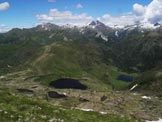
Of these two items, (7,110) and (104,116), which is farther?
(104,116)

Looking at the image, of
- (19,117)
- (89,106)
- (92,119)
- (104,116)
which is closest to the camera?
(19,117)

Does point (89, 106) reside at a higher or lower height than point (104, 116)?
lower

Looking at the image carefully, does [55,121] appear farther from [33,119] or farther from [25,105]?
[25,105]

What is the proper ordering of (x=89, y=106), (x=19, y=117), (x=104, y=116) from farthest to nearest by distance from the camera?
(x=89, y=106) → (x=104, y=116) → (x=19, y=117)

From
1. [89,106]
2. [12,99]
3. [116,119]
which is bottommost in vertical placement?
[89,106]

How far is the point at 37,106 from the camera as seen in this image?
1618 inches

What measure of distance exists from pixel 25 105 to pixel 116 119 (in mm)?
11783

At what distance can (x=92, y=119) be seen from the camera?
4069 centimetres

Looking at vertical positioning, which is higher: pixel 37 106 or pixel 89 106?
pixel 37 106

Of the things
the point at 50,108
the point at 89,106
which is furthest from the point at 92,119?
the point at 89,106

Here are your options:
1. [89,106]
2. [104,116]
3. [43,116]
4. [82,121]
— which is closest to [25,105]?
[43,116]

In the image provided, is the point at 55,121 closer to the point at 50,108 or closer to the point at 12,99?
the point at 50,108

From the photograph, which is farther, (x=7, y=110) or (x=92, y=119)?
(x=92, y=119)

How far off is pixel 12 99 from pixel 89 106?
15723 cm
